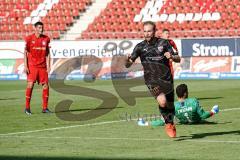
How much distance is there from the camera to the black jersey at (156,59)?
1239 cm

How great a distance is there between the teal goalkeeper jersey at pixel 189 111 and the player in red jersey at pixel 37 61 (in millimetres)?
4692

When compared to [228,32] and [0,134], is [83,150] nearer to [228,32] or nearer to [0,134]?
[0,134]

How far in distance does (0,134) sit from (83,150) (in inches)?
116

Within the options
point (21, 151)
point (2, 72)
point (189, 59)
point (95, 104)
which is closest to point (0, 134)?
point (21, 151)

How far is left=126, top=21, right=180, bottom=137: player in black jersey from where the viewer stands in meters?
12.4

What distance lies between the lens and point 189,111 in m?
14.3

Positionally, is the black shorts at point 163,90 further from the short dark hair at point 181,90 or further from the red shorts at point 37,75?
the red shorts at point 37,75

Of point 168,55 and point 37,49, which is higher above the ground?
point 168,55

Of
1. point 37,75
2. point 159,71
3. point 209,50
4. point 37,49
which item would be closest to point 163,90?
point 159,71

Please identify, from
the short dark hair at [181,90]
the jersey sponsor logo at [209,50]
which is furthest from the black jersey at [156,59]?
the jersey sponsor logo at [209,50]

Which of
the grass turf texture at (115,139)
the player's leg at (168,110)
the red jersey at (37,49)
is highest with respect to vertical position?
the red jersey at (37,49)

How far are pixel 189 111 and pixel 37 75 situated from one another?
530cm

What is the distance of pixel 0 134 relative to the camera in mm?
13383

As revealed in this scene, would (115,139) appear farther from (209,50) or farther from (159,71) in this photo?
(209,50)
